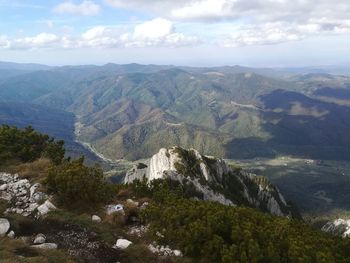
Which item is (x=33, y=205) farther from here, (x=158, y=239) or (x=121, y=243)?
(x=158, y=239)

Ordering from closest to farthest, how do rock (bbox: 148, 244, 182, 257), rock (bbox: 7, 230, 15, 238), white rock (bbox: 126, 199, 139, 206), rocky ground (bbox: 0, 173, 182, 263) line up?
rocky ground (bbox: 0, 173, 182, 263), rock (bbox: 148, 244, 182, 257), rock (bbox: 7, 230, 15, 238), white rock (bbox: 126, 199, 139, 206)

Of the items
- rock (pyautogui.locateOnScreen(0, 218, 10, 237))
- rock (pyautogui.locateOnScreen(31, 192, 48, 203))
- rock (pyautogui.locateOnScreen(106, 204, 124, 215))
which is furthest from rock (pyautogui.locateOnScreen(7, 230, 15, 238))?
rock (pyautogui.locateOnScreen(106, 204, 124, 215))

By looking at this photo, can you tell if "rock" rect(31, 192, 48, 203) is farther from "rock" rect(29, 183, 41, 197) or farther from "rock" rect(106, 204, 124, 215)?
"rock" rect(106, 204, 124, 215)

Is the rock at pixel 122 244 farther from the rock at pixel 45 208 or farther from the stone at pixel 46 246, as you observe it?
the rock at pixel 45 208

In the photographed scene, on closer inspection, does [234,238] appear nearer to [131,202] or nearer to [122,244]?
[122,244]

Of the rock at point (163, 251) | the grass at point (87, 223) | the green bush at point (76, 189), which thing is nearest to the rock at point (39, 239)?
the grass at point (87, 223)

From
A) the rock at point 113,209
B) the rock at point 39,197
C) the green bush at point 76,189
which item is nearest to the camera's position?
the rock at point 113,209
